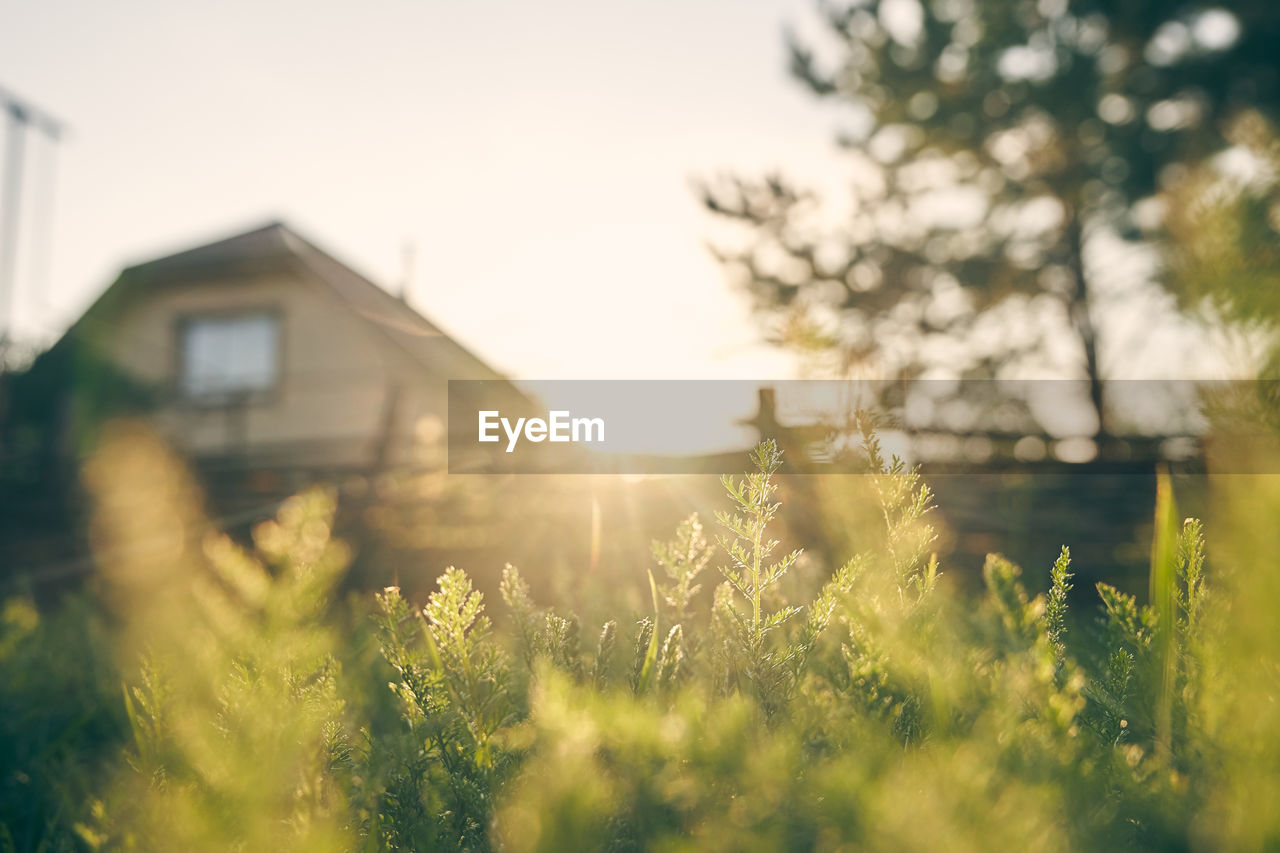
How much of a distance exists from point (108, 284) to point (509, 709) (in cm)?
1577

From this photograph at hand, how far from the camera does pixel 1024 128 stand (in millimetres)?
10555

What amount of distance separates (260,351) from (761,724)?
14.7 metres

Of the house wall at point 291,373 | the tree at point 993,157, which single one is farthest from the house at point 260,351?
the tree at point 993,157

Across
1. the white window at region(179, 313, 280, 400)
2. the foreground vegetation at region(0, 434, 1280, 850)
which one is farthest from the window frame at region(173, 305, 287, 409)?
the foreground vegetation at region(0, 434, 1280, 850)

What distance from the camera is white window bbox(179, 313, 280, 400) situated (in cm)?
1342

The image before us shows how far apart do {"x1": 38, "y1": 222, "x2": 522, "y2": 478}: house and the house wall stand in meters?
0.02

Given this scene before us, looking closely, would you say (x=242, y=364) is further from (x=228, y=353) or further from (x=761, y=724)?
(x=761, y=724)

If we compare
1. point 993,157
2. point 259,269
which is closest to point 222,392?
point 259,269

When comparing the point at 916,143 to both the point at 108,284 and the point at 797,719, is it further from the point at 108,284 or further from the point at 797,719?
the point at 108,284

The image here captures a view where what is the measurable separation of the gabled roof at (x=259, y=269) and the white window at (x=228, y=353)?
2.80 ft

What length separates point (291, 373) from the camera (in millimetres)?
13180

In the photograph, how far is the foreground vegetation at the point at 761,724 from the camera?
58 cm

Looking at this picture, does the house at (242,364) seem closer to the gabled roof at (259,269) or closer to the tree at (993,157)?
the gabled roof at (259,269)

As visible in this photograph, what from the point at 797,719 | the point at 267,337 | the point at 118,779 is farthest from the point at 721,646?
the point at 267,337
